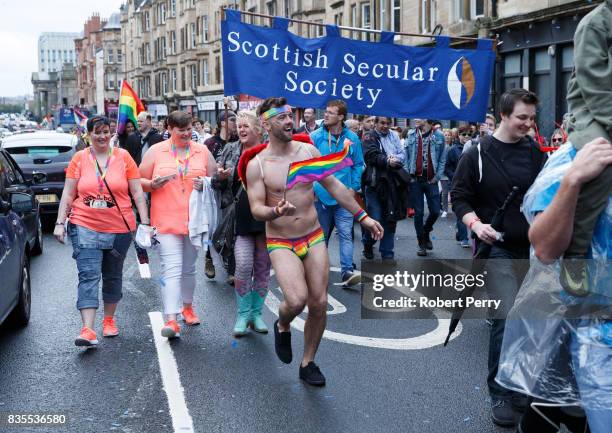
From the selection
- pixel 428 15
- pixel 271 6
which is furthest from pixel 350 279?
pixel 271 6

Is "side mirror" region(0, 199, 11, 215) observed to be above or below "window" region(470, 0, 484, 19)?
below

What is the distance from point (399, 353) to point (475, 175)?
1913mm

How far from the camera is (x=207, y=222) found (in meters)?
7.25

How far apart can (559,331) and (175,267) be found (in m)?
4.69

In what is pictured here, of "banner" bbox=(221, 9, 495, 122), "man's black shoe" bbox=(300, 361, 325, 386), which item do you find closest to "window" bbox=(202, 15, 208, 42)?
"banner" bbox=(221, 9, 495, 122)

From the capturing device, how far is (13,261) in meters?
7.02

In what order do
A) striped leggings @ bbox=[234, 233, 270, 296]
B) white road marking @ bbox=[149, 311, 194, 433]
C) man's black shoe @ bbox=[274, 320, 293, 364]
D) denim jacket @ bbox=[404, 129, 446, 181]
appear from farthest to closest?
1. denim jacket @ bbox=[404, 129, 446, 181]
2. striped leggings @ bbox=[234, 233, 270, 296]
3. man's black shoe @ bbox=[274, 320, 293, 364]
4. white road marking @ bbox=[149, 311, 194, 433]

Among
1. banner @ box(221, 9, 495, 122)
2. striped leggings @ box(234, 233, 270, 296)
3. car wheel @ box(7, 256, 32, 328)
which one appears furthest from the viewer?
banner @ box(221, 9, 495, 122)

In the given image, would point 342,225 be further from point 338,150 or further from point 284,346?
point 284,346

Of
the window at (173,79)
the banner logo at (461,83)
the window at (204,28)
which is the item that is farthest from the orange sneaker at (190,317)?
the window at (173,79)

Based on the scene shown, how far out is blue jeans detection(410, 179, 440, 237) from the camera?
12.1 m

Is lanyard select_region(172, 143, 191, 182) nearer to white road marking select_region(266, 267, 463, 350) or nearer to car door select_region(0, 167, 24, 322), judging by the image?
car door select_region(0, 167, 24, 322)

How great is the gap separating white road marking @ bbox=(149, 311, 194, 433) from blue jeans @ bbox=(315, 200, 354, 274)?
244 cm

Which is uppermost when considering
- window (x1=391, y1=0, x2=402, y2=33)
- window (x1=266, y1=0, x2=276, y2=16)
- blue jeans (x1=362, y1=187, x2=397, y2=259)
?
window (x1=266, y1=0, x2=276, y2=16)
